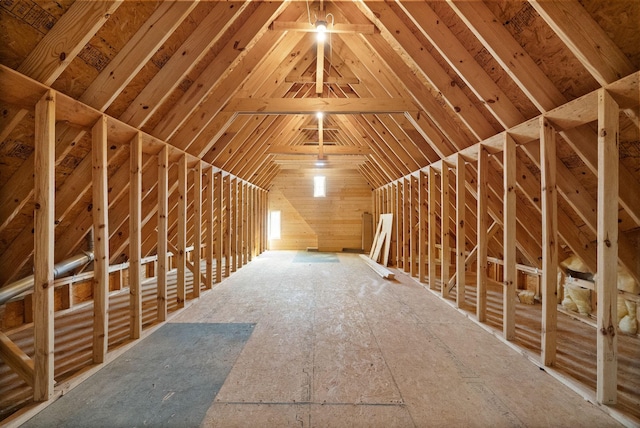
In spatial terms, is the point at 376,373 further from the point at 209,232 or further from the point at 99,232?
the point at 209,232

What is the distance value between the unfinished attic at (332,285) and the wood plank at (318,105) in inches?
1.2

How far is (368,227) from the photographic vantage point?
1051 cm

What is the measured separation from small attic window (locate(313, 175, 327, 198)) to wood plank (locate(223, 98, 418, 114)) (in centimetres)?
658

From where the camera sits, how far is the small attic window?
10.8m

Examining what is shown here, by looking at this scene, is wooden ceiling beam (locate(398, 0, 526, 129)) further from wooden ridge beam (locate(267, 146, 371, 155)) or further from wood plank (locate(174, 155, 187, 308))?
wooden ridge beam (locate(267, 146, 371, 155))

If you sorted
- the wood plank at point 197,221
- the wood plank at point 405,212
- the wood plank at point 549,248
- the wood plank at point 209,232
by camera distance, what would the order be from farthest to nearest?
the wood plank at point 405,212 → the wood plank at point 209,232 → the wood plank at point 197,221 → the wood plank at point 549,248

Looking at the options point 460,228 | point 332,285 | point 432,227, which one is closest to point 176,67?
point 460,228

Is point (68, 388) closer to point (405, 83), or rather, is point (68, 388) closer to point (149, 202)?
point (149, 202)

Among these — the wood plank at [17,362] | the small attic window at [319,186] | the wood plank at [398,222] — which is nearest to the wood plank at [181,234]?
the wood plank at [17,362]

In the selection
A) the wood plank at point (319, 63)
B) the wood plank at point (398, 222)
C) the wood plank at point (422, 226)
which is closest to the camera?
the wood plank at point (319, 63)

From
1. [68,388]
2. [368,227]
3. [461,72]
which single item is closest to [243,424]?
[68,388]

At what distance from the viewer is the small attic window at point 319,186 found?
35.4 feet

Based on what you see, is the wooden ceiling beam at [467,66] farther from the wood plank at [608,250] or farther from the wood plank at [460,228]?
the wood plank at [460,228]

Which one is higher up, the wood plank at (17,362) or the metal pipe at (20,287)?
the metal pipe at (20,287)
